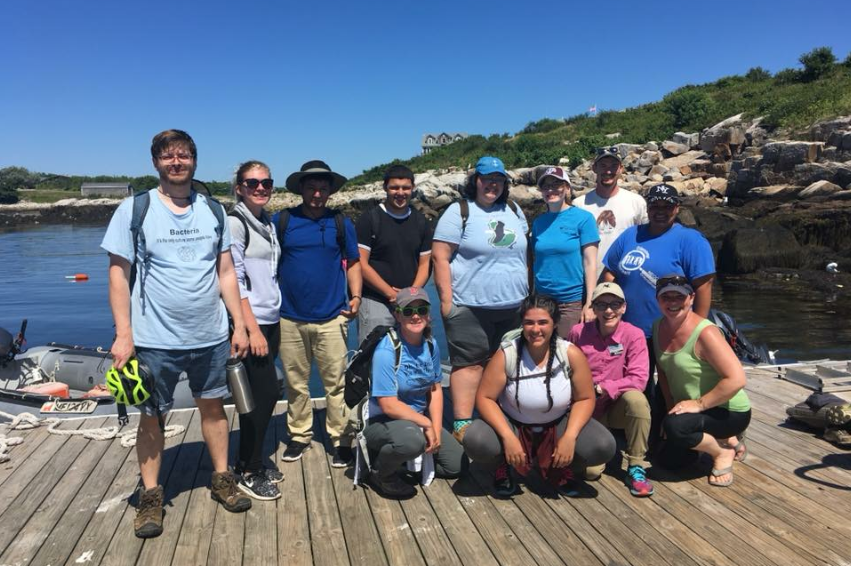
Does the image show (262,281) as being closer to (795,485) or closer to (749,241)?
(795,485)

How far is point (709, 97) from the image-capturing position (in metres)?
40.6

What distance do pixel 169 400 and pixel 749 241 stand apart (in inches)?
780

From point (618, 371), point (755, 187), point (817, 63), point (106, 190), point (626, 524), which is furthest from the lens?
point (106, 190)

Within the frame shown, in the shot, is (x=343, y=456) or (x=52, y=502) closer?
(x=52, y=502)

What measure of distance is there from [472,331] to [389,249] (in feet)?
2.89

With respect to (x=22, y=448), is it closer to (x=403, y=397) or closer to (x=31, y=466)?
(x=31, y=466)

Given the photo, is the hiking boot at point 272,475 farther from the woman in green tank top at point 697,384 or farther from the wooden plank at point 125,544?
the woman in green tank top at point 697,384

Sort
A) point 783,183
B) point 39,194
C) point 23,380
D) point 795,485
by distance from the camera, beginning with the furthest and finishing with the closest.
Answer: point 39,194, point 783,183, point 23,380, point 795,485

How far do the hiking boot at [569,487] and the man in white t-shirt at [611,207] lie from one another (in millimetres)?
1622

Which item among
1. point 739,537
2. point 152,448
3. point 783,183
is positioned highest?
point 783,183

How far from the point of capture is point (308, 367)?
13.7 feet

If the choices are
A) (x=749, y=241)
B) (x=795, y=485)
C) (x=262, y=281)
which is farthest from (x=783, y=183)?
(x=262, y=281)

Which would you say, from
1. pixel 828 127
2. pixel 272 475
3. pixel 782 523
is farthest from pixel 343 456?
pixel 828 127

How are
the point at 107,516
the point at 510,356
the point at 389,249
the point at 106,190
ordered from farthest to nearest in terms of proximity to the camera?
the point at 106,190 → the point at 389,249 → the point at 510,356 → the point at 107,516
